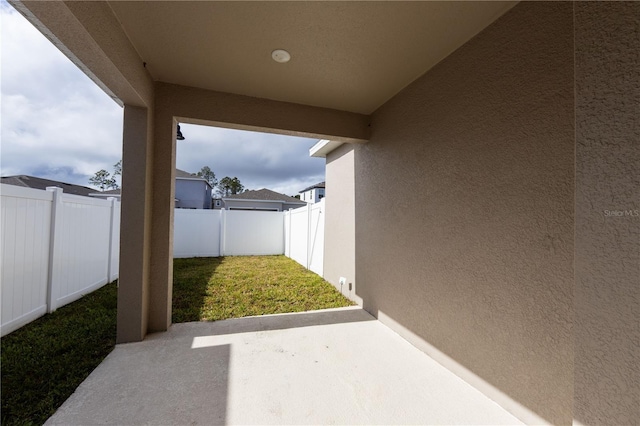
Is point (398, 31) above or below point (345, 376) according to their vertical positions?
above

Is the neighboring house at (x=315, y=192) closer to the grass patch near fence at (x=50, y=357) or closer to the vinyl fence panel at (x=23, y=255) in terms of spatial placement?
the vinyl fence panel at (x=23, y=255)

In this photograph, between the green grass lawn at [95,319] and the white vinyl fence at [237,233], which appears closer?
the green grass lawn at [95,319]

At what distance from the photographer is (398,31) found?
2.66 m

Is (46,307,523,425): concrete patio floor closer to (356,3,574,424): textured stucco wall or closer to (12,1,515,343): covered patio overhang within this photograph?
(356,3,574,424): textured stucco wall

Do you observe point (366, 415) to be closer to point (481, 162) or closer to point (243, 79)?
point (481, 162)

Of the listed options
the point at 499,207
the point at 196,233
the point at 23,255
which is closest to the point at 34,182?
the point at 196,233

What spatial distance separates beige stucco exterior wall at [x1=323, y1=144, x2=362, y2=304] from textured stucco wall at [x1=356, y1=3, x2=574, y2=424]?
1820 millimetres

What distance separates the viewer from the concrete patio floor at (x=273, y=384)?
219 cm

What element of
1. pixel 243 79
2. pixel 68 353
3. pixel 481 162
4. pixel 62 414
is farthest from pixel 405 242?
pixel 68 353

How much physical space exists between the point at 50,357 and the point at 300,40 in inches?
170

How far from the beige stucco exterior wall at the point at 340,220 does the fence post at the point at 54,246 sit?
4.94 m

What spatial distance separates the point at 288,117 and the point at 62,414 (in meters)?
4.06

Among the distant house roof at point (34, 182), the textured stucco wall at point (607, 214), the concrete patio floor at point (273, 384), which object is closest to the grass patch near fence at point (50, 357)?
the concrete patio floor at point (273, 384)

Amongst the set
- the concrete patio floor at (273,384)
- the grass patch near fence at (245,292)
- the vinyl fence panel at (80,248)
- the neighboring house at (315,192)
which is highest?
the neighboring house at (315,192)
